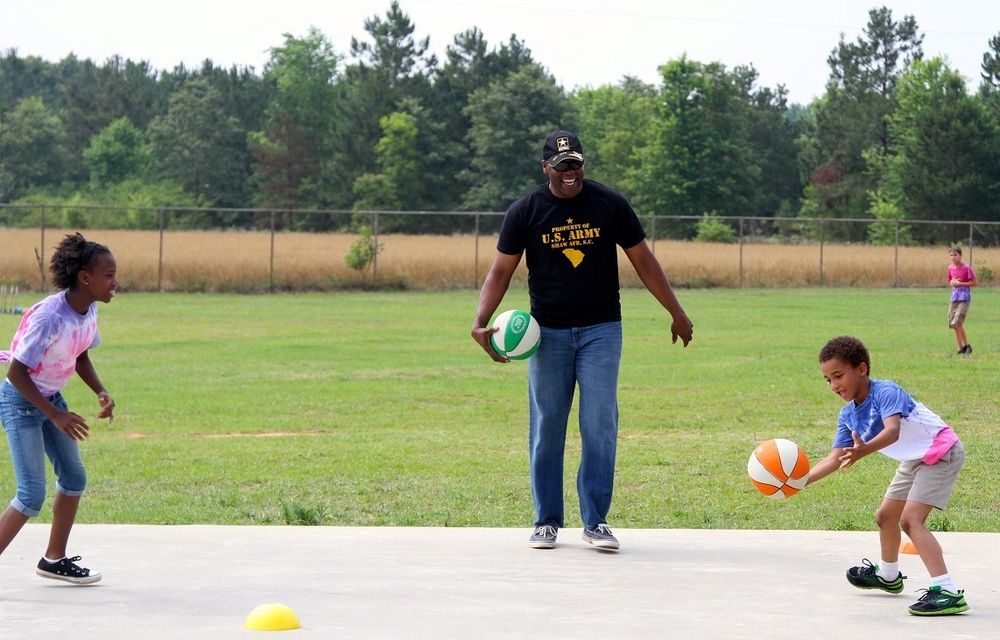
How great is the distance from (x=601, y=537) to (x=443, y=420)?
7464 millimetres

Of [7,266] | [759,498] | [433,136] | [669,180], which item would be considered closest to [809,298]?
[7,266]

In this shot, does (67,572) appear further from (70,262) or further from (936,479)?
(936,479)

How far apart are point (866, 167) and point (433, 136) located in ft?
101

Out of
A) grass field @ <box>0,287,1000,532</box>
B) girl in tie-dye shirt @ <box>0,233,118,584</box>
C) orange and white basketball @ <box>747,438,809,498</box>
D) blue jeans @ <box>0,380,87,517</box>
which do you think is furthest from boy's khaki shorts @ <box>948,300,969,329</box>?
blue jeans @ <box>0,380,87,517</box>

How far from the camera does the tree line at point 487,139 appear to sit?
7825 centimetres

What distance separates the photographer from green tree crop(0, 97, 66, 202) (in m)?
100

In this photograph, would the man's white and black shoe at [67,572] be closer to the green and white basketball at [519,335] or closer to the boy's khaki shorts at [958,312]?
the green and white basketball at [519,335]

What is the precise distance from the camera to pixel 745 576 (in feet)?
20.4

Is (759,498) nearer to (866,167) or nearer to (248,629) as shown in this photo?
(248,629)

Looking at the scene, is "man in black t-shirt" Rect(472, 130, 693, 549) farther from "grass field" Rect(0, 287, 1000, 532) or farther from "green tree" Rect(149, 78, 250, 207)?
"green tree" Rect(149, 78, 250, 207)

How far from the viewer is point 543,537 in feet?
22.7

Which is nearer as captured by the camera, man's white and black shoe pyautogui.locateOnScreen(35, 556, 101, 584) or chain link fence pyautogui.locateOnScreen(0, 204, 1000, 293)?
man's white and black shoe pyautogui.locateOnScreen(35, 556, 101, 584)

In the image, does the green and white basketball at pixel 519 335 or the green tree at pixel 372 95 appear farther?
the green tree at pixel 372 95

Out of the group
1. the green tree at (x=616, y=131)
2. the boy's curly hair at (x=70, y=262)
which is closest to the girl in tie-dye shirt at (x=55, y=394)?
the boy's curly hair at (x=70, y=262)
